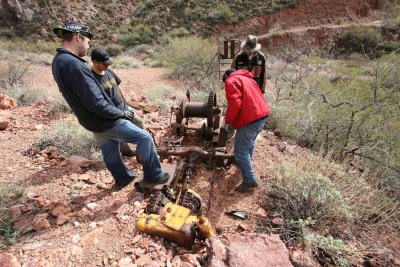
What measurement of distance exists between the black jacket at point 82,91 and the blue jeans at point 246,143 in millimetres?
1531

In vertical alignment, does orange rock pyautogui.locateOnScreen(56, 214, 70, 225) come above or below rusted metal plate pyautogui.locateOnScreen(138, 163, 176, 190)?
below

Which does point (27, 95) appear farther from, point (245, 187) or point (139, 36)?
point (139, 36)

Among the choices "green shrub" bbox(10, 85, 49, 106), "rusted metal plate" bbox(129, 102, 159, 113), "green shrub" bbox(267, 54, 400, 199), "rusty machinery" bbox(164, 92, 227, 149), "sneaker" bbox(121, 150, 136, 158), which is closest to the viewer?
"sneaker" bbox(121, 150, 136, 158)

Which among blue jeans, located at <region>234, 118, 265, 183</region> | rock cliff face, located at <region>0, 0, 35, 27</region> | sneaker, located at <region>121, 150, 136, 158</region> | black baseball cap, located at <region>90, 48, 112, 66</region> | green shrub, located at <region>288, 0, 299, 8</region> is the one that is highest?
green shrub, located at <region>288, 0, 299, 8</region>

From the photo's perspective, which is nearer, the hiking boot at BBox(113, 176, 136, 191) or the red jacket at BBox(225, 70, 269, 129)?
the red jacket at BBox(225, 70, 269, 129)

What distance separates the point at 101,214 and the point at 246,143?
6.42ft

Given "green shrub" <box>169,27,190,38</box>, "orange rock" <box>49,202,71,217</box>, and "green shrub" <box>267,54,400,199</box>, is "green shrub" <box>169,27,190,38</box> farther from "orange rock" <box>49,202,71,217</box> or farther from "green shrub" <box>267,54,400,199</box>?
"orange rock" <box>49,202,71,217</box>

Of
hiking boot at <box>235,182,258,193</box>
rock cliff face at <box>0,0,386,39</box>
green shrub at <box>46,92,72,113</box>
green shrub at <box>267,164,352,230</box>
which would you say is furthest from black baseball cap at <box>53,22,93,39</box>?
rock cliff face at <box>0,0,386,39</box>

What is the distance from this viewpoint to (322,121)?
609cm

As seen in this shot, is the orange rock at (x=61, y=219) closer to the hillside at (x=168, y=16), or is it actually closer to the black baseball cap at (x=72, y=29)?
the black baseball cap at (x=72, y=29)

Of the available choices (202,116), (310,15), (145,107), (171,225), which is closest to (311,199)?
(171,225)

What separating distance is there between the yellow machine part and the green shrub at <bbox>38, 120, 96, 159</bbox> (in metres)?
2.25

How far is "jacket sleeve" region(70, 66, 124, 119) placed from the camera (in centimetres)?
288

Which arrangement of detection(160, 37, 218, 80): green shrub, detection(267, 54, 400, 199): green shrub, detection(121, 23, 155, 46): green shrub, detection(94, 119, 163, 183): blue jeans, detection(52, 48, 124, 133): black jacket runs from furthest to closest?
1. detection(121, 23, 155, 46): green shrub
2. detection(160, 37, 218, 80): green shrub
3. detection(267, 54, 400, 199): green shrub
4. detection(94, 119, 163, 183): blue jeans
5. detection(52, 48, 124, 133): black jacket
